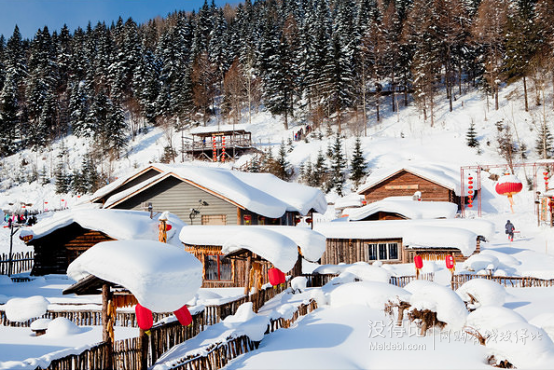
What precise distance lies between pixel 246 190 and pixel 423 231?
33.7 ft

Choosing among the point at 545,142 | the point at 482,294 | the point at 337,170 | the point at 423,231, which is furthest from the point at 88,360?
the point at 545,142

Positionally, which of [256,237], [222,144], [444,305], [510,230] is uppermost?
[222,144]

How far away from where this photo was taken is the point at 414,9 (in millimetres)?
67188

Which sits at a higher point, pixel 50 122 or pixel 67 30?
pixel 67 30

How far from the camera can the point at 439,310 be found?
10352 mm

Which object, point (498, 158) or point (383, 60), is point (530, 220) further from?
point (383, 60)

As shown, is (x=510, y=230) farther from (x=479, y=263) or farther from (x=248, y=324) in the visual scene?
(x=248, y=324)

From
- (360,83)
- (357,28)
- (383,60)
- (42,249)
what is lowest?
(42,249)

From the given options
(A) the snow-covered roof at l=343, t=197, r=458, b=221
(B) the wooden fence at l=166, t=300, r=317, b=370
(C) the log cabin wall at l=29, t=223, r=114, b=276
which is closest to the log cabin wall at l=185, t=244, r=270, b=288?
(C) the log cabin wall at l=29, t=223, r=114, b=276

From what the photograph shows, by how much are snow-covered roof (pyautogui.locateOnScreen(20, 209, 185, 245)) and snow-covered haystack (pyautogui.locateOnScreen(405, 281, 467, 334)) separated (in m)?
13.5

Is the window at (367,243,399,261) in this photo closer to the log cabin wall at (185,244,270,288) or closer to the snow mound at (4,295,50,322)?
the log cabin wall at (185,244,270,288)

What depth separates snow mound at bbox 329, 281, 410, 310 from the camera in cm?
1322

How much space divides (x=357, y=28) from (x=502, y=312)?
6556 centimetres

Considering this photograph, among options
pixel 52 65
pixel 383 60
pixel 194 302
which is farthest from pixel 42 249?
pixel 52 65
